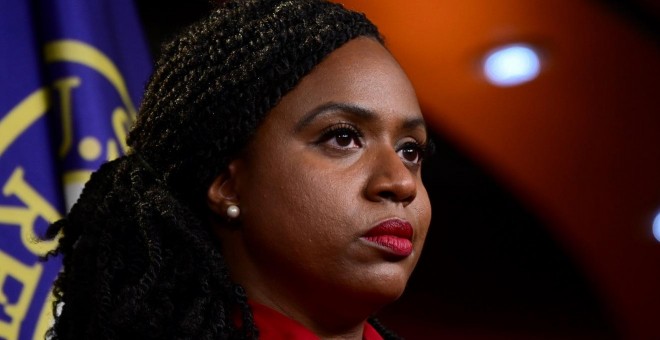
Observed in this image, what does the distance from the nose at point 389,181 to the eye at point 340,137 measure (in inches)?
1.5

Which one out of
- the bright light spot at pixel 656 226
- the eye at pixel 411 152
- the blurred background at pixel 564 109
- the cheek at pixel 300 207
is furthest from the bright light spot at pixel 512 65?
the cheek at pixel 300 207

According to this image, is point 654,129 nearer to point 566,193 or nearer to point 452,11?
point 566,193

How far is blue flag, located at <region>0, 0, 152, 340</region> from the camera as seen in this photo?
177cm

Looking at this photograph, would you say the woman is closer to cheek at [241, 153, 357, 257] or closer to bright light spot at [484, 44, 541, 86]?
cheek at [241, 153, 357, 257]

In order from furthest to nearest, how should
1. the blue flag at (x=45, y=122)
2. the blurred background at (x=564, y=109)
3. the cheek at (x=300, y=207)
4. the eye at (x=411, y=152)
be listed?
the blurred background at (x=564, y=109) < the blue flag at (x=45, y=122) < the eye at (x=411, y=152) < the cheek at (x=300, y=207)

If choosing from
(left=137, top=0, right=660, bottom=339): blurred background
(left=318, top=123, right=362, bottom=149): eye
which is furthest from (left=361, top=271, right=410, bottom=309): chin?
(left=137, top=0, right=660, bottom=339): blurred background

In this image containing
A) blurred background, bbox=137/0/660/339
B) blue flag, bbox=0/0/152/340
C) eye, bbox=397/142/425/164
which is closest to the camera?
eye, bbox=397/142/425/164

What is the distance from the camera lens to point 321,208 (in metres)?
1.13

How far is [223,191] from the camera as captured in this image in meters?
1.23

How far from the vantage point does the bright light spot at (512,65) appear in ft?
6.84

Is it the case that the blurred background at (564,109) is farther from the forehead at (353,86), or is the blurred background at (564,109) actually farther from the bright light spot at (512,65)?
the forehead at (353,86)

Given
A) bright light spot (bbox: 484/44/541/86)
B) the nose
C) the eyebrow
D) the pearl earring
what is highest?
bright light spot (bbox: 484/44/541/86)

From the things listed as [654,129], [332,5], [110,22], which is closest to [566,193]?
[654,129]

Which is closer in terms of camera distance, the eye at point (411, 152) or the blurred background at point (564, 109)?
the eye at point (411, 152)
